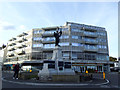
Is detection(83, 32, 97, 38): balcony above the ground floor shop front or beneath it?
above

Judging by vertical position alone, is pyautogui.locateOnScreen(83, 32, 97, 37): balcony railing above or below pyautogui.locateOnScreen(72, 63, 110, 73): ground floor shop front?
above

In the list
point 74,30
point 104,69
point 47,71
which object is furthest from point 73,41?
point 47,71

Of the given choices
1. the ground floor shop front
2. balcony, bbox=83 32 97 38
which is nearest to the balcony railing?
balcony, bbox=83 32 97 38

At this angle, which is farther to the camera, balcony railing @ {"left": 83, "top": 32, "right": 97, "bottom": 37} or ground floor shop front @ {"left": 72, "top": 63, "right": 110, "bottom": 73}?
balcony railing @ {"left": 83, "top": 32, "right": 97, "bottom": 37}

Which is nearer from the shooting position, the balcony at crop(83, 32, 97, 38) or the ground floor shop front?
the ground floor shop front

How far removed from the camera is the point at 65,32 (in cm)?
5212

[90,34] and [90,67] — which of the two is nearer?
[90,67]

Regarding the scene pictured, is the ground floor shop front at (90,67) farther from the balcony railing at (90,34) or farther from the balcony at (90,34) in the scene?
the balcony railing at (90,34)

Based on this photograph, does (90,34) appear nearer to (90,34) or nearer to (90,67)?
(90,34)

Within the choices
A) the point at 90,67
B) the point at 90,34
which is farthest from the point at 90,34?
the point at 90,67

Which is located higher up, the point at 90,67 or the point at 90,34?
the point at 90,34

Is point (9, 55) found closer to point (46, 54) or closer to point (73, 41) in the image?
point (46, 54)

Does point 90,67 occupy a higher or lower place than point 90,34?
lower

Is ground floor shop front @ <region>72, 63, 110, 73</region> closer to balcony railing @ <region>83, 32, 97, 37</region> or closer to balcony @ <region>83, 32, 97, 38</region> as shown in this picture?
balcony @ <region>83, 32, 97, 38</region>
